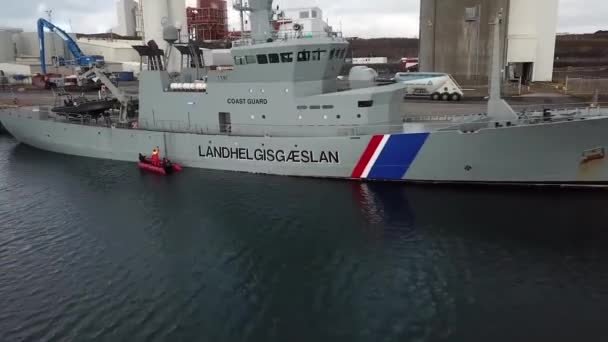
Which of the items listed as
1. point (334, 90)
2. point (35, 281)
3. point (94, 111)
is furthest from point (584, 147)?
point (94, 111)

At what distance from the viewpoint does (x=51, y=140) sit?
22.0 metres

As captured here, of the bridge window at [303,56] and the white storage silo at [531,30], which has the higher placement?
the white storage silo at [531,30]

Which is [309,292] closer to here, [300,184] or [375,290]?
[375,290]

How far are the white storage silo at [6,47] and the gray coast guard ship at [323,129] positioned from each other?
61.8 metres

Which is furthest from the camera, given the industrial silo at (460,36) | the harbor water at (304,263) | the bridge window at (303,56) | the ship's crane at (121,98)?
the industrial silo at (460,36)

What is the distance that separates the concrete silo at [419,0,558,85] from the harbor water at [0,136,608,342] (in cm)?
2573

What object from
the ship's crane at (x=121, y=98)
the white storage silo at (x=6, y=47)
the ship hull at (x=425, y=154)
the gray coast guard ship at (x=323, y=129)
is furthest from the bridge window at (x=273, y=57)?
the white storage silo at (x=6, y=47)

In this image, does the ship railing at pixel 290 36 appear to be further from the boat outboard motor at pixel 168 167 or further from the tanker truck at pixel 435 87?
the tanker truck at pixel 435 87

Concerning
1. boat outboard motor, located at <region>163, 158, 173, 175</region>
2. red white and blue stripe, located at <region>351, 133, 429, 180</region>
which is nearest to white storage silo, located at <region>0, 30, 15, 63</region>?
boat outboard motor, located at <region>163, 158, 173, 175</region>

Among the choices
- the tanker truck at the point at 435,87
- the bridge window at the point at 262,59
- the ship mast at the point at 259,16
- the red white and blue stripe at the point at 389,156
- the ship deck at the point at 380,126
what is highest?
the ship mast at the point at 259,16

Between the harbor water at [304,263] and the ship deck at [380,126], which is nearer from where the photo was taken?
the harbor water at [304,263]

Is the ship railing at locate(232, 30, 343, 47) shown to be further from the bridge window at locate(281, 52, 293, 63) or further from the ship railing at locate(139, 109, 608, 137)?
the ship railing at locate(139, 109, 608, 137)

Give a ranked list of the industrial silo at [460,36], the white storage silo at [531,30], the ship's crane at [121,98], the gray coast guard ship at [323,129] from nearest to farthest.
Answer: the gray coast guard ship at [323,129], the ship's crane at [121,98], the industrial silo at [460,36], the white storage silo at [531,30]

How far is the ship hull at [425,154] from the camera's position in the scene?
13.0 meters
